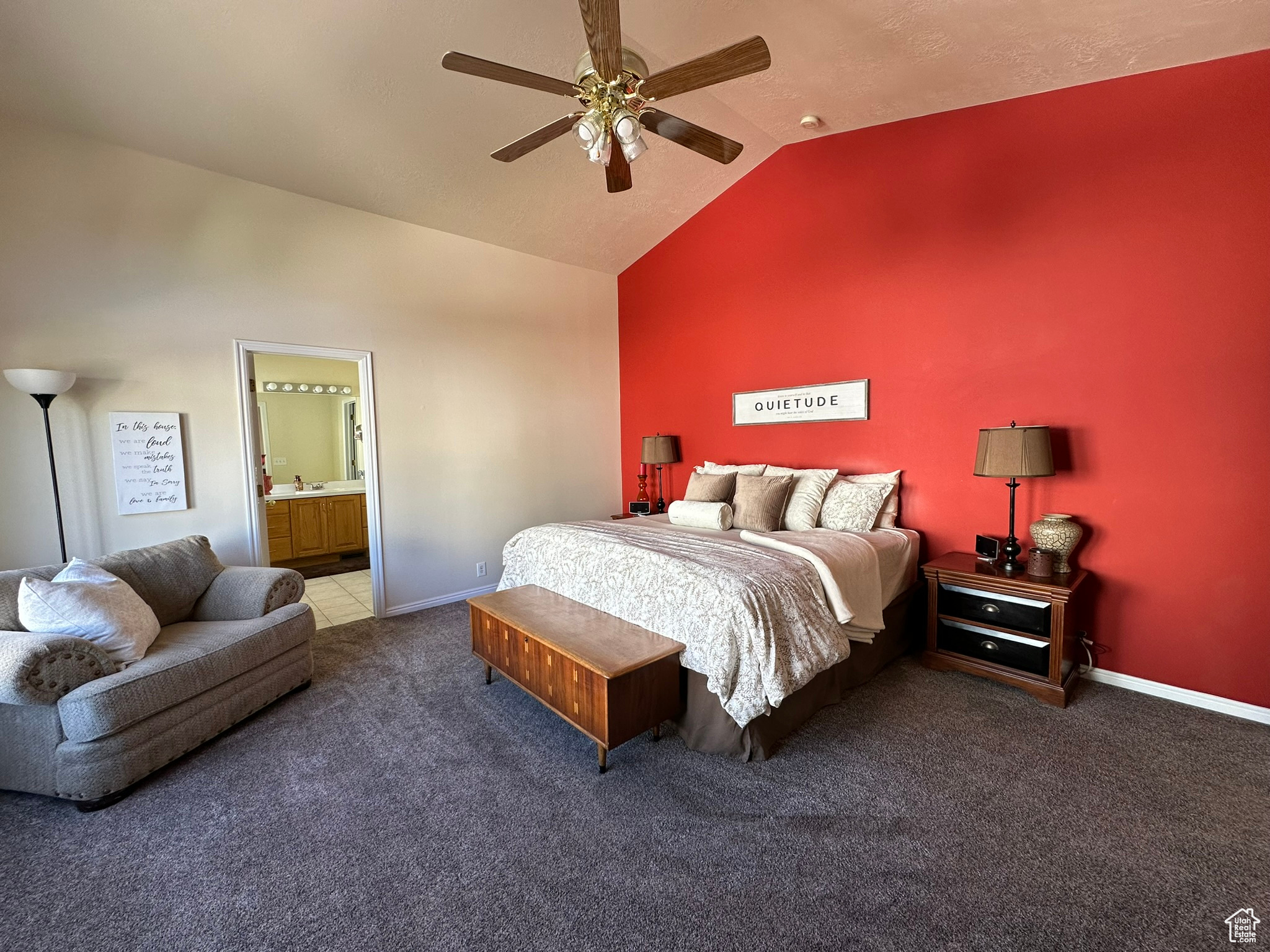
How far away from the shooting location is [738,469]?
4.22 metres

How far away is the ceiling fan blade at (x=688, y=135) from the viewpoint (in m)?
2.22

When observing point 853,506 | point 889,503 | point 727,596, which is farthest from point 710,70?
point 889,503

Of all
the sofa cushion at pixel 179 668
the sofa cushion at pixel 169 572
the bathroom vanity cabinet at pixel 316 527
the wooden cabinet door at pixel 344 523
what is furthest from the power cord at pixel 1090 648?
the wooden cabinet door at pixel 344 523

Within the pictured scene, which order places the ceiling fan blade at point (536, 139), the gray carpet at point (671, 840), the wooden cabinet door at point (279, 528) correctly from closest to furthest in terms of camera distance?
the gray carpet at point (671, 840), the ceiling fan blade at point (536, 139), the wooden cabinet door at point (279, 528)

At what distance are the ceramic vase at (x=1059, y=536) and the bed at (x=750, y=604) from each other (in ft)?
2.20

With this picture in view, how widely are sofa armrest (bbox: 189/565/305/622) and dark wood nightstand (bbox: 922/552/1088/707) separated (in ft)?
12.0

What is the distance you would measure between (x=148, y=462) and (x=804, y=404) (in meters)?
4.37

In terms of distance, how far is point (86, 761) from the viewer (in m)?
1.92

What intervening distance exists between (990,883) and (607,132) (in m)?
2.98

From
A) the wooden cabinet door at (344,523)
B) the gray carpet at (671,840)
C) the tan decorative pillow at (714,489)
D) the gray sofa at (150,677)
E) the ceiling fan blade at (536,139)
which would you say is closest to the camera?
the gray carpet at (671,840)

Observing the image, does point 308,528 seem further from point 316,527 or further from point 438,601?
point 438,601

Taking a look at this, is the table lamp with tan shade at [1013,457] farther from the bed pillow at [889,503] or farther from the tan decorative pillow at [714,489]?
the tan decorative pillow at [714,489]

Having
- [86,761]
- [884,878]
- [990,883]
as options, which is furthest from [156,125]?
[990,883]

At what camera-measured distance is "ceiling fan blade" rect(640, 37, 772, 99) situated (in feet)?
6.07
